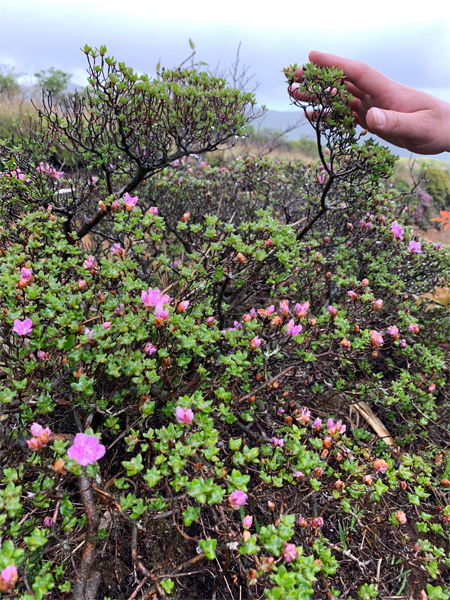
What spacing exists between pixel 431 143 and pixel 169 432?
8.06 ft

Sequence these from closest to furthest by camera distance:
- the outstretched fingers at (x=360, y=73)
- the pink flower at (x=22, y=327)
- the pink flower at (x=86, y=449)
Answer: the pink flower at (x=86, y=449)
the pink flower at (x=22, y=327)
the outstretched fingers at (x=360, y=73)

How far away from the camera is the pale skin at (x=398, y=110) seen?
208 centimetres

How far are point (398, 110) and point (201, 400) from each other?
7.82ft

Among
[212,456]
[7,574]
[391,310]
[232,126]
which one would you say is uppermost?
[232,126]

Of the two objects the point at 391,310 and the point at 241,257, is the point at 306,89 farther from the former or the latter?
the point at 391,310

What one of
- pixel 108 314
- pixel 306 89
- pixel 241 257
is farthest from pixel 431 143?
pixel 108 314

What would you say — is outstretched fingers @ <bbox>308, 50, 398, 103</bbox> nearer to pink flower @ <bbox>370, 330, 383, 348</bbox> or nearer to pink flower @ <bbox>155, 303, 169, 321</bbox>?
pink flower @ <bbox>370, 330, 383, 348</bbox>

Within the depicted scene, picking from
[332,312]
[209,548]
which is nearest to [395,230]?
[332,312]

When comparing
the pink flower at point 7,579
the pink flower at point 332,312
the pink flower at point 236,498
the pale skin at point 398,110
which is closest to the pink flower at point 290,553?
the pink flower at point 236,498

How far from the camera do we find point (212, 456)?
123 centimetres

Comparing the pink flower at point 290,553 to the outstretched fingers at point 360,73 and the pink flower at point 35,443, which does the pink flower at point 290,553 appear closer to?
the pink flower at point 35,443

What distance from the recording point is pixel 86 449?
1.09m

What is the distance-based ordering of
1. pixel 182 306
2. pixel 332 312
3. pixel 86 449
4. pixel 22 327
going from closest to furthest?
pixel 86 449
pixel 22 327
pixel 182 306
pixel 332 312

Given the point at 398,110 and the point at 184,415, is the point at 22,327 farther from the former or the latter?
the point at 398,110
